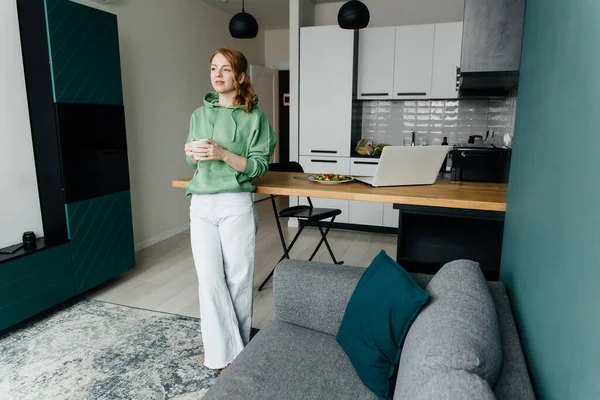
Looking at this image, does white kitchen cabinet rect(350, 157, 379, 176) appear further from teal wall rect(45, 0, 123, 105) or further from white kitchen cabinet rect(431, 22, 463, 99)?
teal wall rect(45, 0, 123, 105)

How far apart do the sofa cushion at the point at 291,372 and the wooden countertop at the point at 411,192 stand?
0.75 meters

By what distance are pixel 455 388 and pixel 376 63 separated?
4.41 metres

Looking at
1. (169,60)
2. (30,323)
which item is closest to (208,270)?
(30,323)

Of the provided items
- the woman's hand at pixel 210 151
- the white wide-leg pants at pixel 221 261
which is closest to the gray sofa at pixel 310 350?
the white wide-leg pants at pixel 221 261

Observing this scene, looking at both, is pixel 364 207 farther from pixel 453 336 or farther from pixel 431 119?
pixel 453 336

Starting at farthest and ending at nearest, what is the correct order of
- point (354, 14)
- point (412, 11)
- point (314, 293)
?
point (412, 11), point (354, 14), point (314, 293)

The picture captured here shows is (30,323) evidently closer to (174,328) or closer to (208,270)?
(174,328)

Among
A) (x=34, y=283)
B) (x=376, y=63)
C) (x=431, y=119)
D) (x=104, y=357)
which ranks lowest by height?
(x=104, y=357)

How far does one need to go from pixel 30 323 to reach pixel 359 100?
13.0ft

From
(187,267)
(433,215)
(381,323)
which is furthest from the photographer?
(187,267)

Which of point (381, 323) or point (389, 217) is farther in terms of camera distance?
point (389, 217)

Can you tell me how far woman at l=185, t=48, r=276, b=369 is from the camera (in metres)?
2.02

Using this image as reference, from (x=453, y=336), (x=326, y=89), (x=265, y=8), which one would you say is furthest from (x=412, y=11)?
(x=453, y=336)

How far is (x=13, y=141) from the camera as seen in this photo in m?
2.92
